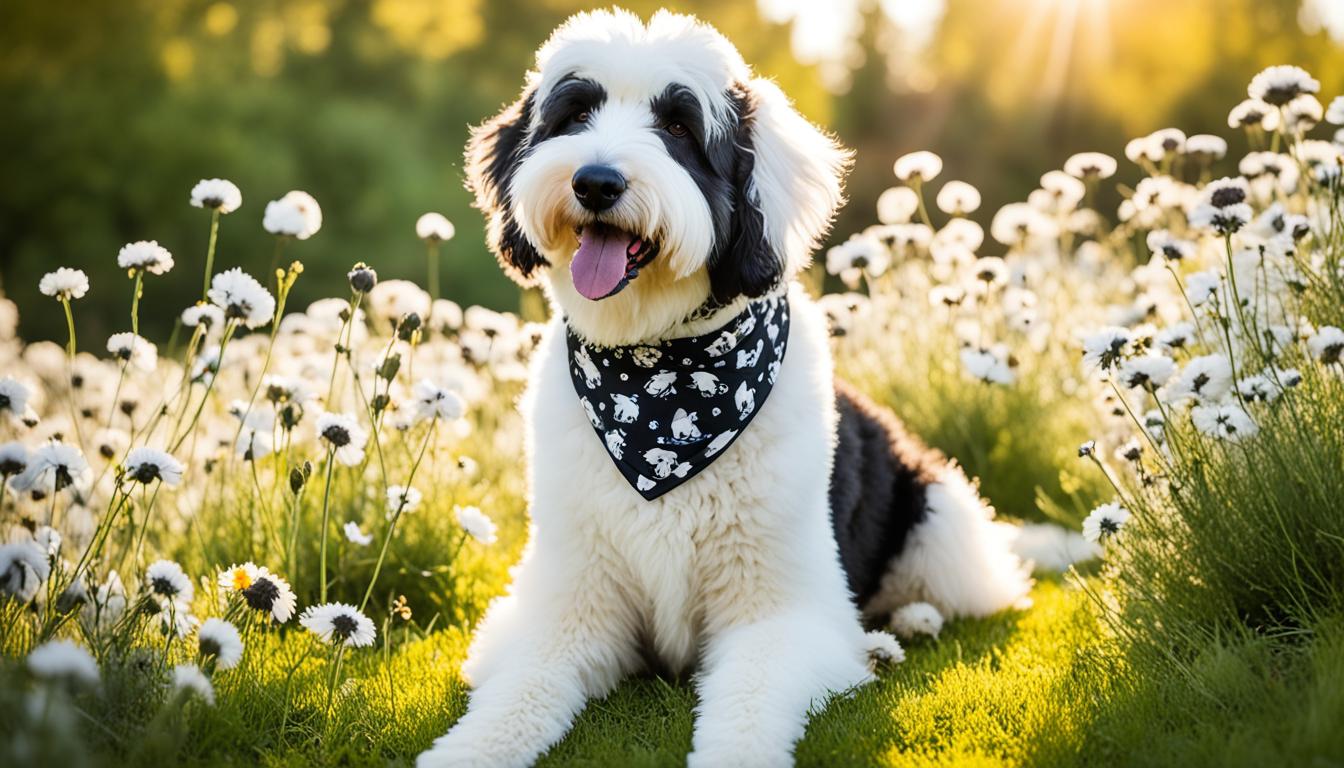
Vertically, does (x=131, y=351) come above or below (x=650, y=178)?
above

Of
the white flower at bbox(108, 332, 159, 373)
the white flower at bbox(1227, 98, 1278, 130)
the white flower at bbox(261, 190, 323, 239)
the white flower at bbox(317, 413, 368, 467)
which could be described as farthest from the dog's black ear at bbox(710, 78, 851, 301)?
the white flower at bbox(108, 332, 159, 373)

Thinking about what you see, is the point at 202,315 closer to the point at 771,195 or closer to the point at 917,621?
the point at 771,195

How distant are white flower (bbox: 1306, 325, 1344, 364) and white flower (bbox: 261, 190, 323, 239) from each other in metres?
2.87

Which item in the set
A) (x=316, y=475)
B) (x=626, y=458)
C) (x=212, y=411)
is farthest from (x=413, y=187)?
(x=626, y=458)

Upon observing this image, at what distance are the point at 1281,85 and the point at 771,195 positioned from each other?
170 cm

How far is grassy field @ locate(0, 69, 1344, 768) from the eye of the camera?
9.58 feet

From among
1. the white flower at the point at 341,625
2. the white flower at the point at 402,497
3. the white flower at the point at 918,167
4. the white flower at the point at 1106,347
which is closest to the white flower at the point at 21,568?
the white flower at the point at 341,625

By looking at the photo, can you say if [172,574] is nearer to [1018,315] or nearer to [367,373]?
[367,373]

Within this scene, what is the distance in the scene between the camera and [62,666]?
2.09 meters

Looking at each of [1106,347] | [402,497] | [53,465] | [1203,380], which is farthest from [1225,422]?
[53,465]

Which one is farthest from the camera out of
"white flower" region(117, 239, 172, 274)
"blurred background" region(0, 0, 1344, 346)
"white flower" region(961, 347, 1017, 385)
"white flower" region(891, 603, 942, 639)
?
"blurred background" region(0, 0, 1344, 346)

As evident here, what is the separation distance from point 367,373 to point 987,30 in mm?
21641

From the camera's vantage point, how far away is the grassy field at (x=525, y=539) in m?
2.92

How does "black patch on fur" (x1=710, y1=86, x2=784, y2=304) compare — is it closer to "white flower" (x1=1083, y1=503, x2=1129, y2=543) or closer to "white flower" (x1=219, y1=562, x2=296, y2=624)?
"white flower" (x1=1083, y1=503, x2=1129, y2=543)
